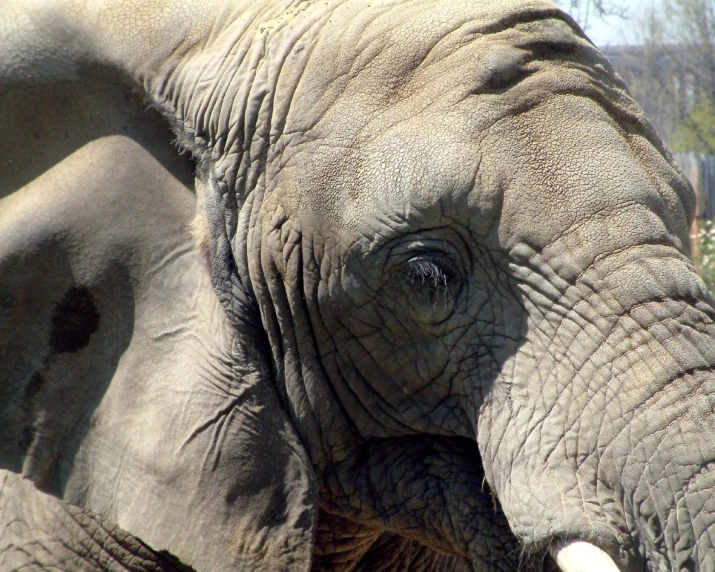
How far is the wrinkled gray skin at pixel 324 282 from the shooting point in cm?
209

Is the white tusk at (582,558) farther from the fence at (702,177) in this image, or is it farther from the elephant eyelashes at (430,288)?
the fence at (702,177)

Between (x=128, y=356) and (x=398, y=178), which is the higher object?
(x=398, y=178)

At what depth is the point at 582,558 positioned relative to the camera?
1983mm

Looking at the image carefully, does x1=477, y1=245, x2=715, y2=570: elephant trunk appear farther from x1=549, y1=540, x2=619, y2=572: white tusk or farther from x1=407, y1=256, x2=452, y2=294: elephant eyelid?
x1=407, y1=256, x2=452, y2=294: elephant eyelid

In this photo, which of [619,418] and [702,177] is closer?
[619,418]

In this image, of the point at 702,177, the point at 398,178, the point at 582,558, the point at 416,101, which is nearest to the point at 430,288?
the point at 398,178

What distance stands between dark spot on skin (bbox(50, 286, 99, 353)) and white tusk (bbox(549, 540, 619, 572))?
3.68ft

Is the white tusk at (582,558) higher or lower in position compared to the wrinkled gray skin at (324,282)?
lower

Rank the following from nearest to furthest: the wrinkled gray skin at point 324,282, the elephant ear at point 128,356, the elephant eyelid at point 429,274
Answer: the wrinkled gray skin at point 324,282, the elephant eyelid at point 429,274, the elephant ear at point 128,356

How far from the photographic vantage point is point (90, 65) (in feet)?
8.11

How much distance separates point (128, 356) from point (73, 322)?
144 mm

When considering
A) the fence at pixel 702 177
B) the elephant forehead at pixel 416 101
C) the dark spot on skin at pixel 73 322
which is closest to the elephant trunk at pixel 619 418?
the elephant forehead at pixel 416 101

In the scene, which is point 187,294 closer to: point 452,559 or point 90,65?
point 90,65

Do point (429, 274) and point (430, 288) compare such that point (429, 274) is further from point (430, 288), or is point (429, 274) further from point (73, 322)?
point (73, 322)
